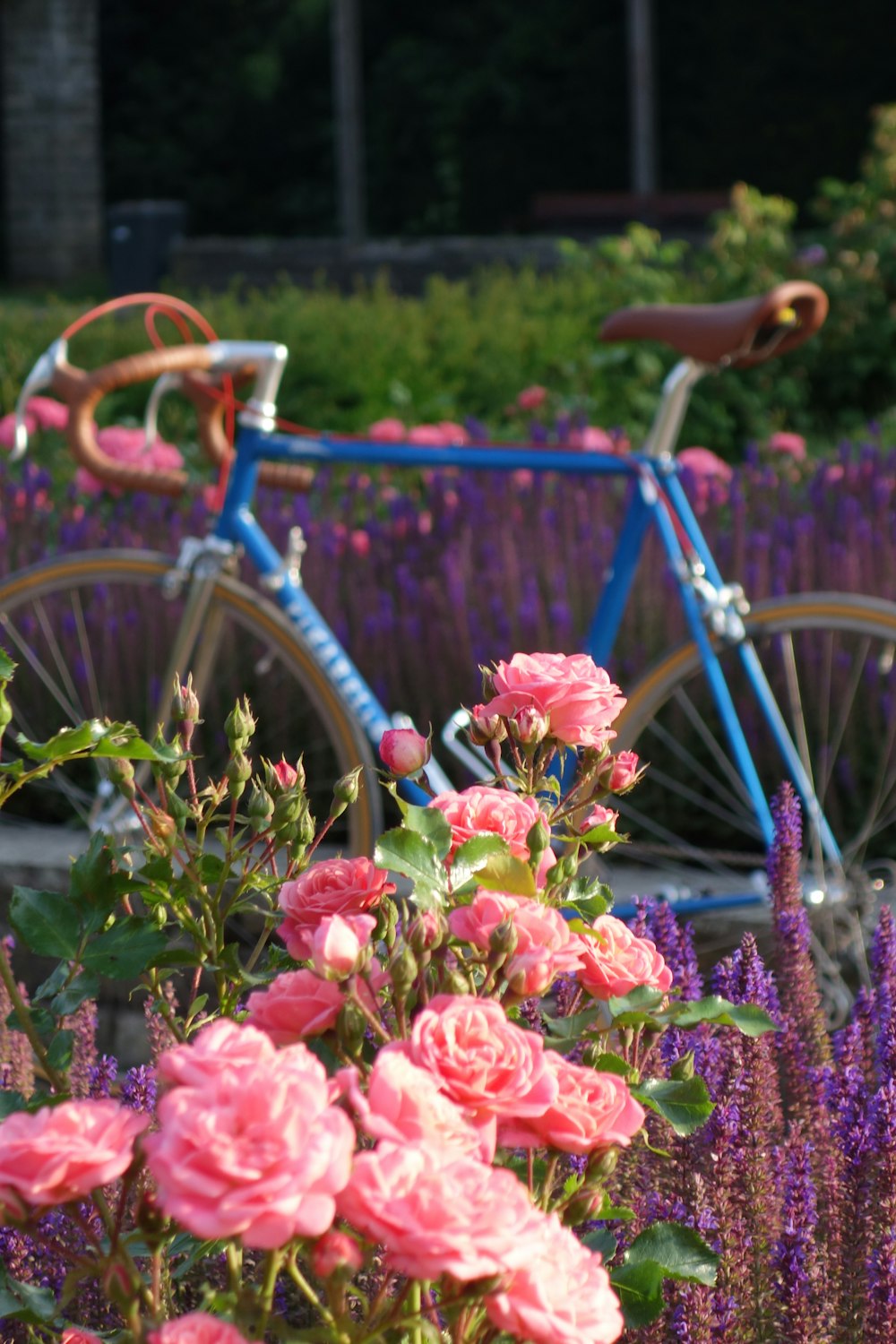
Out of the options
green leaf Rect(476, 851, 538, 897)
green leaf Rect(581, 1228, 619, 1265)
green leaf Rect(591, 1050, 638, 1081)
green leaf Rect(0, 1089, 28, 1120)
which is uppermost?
green leaf Rect(476, 851, 538, 897)

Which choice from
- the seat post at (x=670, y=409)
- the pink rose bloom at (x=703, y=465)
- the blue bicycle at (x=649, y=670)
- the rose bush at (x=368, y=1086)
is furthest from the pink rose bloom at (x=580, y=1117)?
the pink rose bloom at (x=703, y=465)

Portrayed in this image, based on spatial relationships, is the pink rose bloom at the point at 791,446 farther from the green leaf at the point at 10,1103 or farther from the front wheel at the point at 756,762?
the green leaf at the point at 10,1103

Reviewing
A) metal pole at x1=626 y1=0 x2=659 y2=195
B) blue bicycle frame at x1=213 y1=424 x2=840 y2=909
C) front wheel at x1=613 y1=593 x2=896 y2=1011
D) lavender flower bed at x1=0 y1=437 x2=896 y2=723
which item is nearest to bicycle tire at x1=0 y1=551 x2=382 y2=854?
lavender flower bed at x1=0 y1=437 x2=896 y2=723

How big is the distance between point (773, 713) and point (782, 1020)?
3.65ft

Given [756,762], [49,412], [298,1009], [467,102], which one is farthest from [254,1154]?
[467,102]

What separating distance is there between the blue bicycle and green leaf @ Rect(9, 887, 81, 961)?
1590mm

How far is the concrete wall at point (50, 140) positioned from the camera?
57.1 feet

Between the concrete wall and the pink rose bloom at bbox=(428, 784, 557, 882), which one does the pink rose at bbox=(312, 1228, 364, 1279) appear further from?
the concrete wall

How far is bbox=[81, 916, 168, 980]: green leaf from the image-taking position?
3.23 feet

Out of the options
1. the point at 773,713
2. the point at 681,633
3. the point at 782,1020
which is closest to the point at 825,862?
the point at 773,713

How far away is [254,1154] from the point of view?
2.08 feet

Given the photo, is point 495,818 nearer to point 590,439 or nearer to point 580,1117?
point 580,1117

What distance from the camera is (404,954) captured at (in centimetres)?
82

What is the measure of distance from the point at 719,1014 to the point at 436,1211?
374 millimetres
